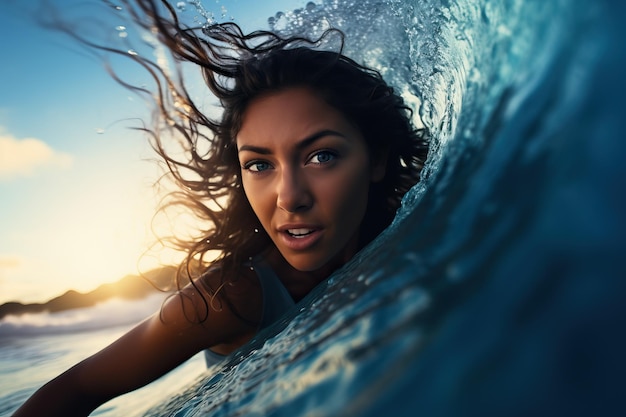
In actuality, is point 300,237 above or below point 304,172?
below

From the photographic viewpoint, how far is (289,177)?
158cm

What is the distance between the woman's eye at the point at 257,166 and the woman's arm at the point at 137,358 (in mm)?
513

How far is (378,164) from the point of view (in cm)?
196

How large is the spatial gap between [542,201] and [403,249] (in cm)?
29

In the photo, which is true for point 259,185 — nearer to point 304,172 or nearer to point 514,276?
point 304,172

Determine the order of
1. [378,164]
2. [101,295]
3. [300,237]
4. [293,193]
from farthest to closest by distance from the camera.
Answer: [101,295] → [378,164] → [300,237] → [293,193]

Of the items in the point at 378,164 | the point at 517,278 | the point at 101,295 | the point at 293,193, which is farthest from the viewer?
the point at 101,295

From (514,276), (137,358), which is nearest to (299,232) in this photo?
(137,358)

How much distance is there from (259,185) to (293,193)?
0.20 meters

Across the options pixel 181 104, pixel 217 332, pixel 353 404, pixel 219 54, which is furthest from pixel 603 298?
pixel 181 104


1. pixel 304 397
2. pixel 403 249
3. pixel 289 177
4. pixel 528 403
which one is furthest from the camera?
pixel 289 177

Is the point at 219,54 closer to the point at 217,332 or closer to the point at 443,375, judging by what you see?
the point at 217,332

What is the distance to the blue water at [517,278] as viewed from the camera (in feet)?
1.48

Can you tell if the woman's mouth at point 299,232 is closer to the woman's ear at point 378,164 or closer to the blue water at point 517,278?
the woman's ear at point 378,164
